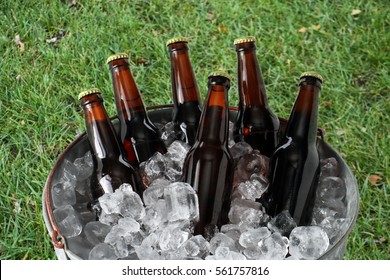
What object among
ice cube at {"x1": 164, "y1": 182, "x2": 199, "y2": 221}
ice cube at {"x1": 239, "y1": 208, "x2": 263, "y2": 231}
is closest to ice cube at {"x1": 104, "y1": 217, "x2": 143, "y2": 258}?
ice cube at {"x1": 164, "y1": 182, "x2": 199, "y2": 221}

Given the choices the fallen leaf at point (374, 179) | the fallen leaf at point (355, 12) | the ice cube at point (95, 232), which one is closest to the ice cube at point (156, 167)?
the ice cube at point (95, 232)

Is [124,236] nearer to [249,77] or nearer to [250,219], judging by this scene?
[250,219]

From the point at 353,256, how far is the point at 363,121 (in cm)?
90

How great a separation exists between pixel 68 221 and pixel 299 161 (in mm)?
729

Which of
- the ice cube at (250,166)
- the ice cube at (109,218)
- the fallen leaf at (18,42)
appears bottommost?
the ice cube at (109,218)

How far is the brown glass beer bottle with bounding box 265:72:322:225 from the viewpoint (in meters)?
1.53

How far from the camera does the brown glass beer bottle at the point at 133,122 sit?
1.67m

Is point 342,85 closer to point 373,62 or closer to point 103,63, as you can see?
point 373,62

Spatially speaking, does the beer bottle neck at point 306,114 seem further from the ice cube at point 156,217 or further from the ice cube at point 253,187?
the ice cube at point 156,217

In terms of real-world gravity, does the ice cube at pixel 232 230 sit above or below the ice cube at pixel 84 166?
below

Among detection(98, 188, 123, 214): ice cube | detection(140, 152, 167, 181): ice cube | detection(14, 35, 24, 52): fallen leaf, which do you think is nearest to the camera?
detection(98, 188, 123, 214): ice cube

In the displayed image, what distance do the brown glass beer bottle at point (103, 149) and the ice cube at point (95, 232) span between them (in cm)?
12

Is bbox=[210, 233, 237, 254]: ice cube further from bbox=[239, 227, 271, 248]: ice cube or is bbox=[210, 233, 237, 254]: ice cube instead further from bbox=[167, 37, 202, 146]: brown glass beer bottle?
bbox=[167, 37, 202, 146]: brown glass beer bottle

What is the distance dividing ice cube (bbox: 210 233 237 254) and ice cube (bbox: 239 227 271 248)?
0.09ft
